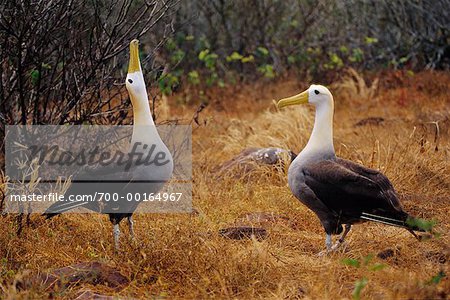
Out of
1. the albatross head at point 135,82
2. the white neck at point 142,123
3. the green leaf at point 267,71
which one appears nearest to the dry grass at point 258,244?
the white neck at point 142,123

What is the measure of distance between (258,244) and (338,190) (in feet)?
2.01

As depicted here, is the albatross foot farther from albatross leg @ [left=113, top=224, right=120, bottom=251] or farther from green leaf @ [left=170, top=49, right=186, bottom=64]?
green leaf @ [left=170, top=49, right=186, bottom=64]

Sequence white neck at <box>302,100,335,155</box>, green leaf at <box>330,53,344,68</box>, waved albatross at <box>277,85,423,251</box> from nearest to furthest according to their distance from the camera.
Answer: waved albatross at <box>277,85,423,251</box> → white neck at <box>302,100,335,155</box> → green leaf at <box>330,53,344,68</box>

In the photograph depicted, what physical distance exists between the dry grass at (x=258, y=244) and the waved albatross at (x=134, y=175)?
19 centimetres

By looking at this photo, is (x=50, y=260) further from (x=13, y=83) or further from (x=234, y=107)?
(x=234, y=107)

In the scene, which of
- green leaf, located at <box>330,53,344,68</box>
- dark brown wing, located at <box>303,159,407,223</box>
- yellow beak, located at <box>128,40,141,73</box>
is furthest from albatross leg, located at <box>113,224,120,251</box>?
green leaf, located at <box>330,53,344,68</box>

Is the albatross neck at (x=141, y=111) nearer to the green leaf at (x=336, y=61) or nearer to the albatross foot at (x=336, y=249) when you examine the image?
the albatross foot at (x=336, y=249)

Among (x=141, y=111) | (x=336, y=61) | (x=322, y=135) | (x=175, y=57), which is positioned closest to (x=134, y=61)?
(x=141, y=111)

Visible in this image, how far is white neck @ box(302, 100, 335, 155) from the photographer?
14.7 feet

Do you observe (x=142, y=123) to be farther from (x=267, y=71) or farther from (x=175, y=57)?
(x=267, y=71)

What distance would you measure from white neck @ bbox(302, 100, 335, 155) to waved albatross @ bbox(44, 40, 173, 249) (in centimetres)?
80

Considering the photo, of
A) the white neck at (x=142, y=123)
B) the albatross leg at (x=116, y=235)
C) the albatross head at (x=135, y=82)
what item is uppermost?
the albatross head at (x=135, y=82)

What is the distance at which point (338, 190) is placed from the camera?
4.25 meters

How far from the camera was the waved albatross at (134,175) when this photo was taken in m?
4.36
